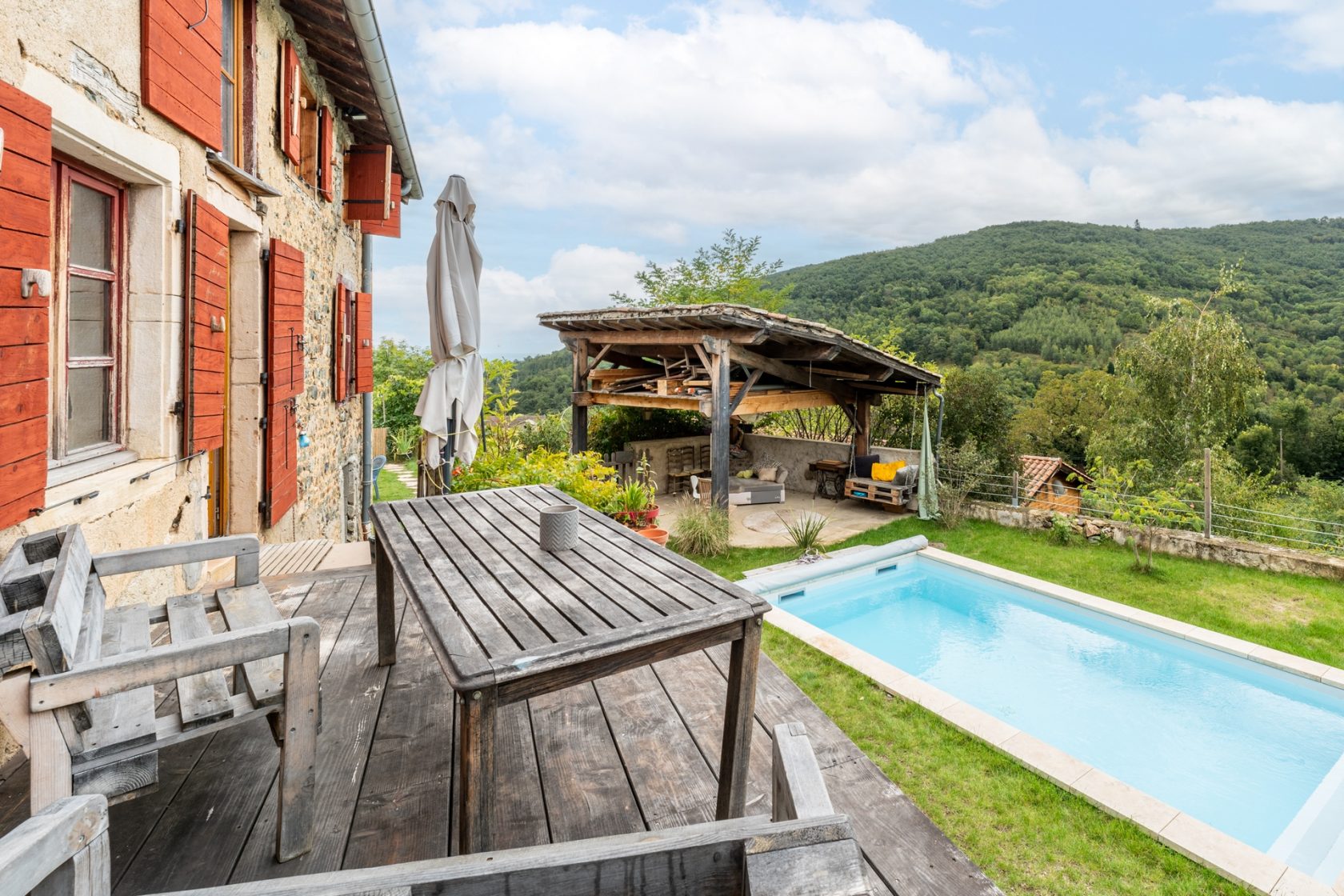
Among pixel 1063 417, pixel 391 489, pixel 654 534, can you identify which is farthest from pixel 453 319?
pixel 1063 417

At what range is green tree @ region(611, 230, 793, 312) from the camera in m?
20.7

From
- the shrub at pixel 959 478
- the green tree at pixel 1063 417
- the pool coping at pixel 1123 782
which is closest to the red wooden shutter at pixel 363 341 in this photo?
the pool coping at pixel 1123 782

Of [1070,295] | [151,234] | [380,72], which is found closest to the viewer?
[151,234]

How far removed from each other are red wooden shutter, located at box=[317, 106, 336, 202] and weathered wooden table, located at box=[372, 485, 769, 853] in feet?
15.3

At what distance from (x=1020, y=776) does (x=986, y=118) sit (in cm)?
4896

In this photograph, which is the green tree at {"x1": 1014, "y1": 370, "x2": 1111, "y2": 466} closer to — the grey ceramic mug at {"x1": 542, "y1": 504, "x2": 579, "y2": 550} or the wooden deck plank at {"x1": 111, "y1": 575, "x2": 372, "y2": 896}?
the grey ceramic mug at {"x1": 542, "y1": 504, "x2": 579, "y2": 550}

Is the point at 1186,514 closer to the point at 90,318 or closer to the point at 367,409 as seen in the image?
the point at 90,318

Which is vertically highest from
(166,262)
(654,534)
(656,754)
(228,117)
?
(228,117)

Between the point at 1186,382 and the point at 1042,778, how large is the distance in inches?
607

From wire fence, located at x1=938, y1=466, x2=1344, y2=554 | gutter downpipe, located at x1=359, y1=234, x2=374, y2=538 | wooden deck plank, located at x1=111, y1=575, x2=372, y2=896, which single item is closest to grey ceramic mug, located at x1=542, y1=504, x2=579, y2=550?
wooden deck plank, located at x1=111, y1=575, x2=372, y2=896

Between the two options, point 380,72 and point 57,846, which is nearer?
point 57,846

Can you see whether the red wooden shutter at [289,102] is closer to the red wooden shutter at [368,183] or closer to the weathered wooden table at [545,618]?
the red wooden shutter at [368,183]

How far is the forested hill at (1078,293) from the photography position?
2692 centimetres

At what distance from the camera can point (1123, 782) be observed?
3.29 metres
